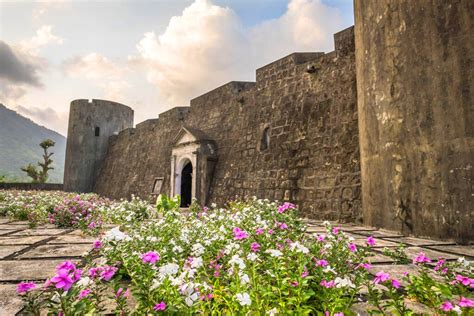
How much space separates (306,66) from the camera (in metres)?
7.63

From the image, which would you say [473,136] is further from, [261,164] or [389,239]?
[261,164]

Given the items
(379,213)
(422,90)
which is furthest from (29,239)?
(422,90)

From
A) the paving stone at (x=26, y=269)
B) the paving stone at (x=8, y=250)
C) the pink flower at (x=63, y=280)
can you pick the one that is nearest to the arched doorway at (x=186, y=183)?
the paving stone at (x=8, y=250)

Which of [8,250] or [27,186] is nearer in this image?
[8,250]

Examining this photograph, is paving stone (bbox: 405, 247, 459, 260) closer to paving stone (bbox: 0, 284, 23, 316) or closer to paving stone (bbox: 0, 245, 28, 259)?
paving stone (bbox: 0, 284, 23, 316)

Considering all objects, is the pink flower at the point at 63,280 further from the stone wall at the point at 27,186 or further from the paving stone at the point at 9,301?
the stone wall at the point at 27,186

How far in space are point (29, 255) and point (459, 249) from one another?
14.2 ft

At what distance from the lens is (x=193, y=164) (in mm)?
10570

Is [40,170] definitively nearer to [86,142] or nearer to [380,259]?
[86,142]

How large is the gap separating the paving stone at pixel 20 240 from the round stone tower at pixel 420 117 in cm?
479

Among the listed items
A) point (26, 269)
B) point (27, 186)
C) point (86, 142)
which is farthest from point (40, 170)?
point (26, 269)

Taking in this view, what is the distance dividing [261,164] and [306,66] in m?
2.87

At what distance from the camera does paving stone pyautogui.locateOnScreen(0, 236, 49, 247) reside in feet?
10.8

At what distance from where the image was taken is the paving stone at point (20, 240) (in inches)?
130
